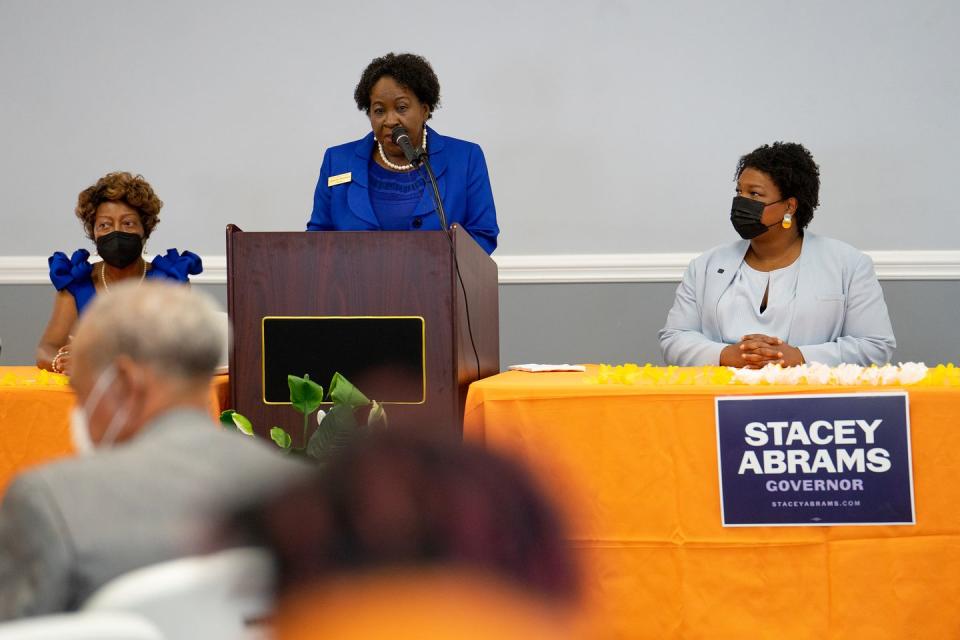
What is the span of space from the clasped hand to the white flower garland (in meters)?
0.50

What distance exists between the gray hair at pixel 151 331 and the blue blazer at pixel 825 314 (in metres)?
2.41

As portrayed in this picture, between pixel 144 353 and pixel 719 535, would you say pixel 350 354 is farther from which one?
pixel 144 353

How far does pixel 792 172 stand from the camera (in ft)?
11.8

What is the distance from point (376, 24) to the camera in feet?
16.4

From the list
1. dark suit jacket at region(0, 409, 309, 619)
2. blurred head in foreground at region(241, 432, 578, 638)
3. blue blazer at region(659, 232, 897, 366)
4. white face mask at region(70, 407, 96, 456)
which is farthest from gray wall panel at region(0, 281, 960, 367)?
blurred head in foreground at region(241, 432, 578, 638)

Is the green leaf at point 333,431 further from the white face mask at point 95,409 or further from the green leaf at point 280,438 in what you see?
the white face mask at point 95,409

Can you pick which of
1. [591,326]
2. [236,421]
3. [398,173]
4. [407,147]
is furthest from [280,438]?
[591,326]

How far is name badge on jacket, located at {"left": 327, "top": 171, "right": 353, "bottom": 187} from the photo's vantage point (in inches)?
128

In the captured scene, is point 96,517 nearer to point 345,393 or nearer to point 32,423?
point 345,393

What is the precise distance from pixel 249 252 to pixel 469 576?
2189mm

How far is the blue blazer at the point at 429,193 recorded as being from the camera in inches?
128

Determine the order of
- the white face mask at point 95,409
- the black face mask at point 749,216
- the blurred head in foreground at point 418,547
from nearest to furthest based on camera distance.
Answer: the blurred head in foreground at point 418,547
the white face mask at point 95,409
the black face mask at point 749,216

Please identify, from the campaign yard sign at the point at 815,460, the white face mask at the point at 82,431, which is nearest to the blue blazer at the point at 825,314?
the campaign yard sign at the point at 815,460

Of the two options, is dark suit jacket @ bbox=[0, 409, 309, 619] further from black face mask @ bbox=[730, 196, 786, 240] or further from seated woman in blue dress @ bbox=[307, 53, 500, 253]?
black face mask @ bbox=[730, 196, 786, 240]
